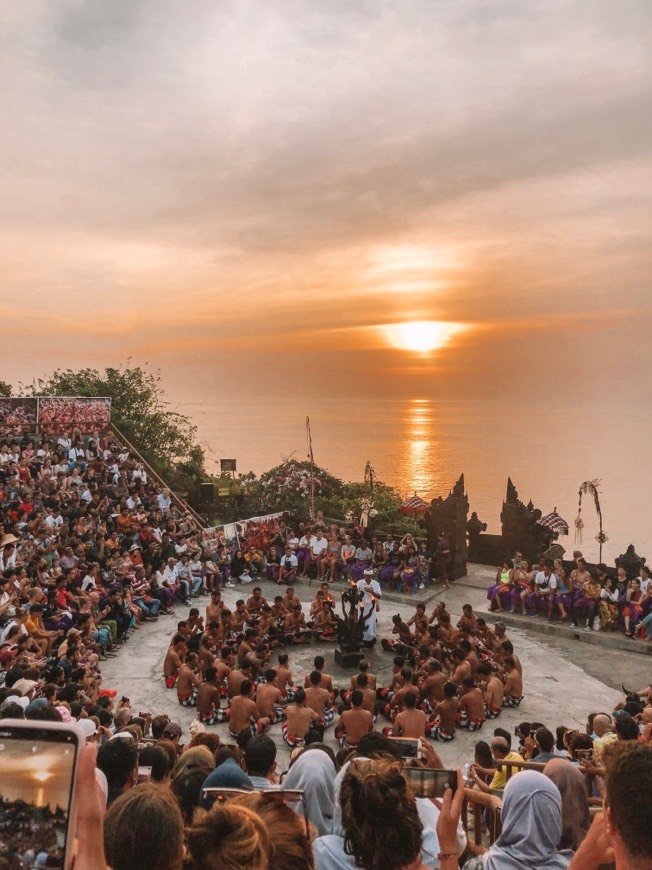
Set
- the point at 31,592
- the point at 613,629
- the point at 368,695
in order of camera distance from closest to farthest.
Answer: the point at 368,695, the point at 31,592, the point at 613,629

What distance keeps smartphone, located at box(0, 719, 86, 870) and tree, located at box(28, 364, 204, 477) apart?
29063mm

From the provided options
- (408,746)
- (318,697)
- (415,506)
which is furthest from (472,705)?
(415,506)

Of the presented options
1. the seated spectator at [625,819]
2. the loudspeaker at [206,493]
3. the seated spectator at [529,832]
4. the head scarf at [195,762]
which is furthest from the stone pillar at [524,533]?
the seated spectator at [625,819]

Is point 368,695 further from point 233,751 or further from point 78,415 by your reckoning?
point 78,415

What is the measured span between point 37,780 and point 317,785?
3.05 meters

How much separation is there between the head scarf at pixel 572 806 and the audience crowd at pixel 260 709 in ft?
0.04

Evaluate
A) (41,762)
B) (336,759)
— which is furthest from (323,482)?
(41,762)

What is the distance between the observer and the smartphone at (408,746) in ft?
15.7

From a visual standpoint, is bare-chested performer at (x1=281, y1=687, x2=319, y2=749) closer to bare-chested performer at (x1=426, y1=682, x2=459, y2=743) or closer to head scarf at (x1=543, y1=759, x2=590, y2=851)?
bare-chested performer at (x1=426, y1=682, x2=459, y2=743)

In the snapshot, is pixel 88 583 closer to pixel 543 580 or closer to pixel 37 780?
pixel 543 580

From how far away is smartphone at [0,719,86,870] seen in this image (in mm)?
1777

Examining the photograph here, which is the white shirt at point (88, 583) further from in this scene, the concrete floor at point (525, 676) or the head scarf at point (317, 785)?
the head scarf at point (317, 785)

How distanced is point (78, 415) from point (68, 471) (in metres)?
4.98

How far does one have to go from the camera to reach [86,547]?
15.0m
